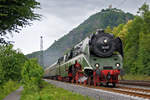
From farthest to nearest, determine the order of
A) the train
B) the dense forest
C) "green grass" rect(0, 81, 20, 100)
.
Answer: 1. the dense forest
2. "green grass" rect(0, 81, 20, 100)
3. the train

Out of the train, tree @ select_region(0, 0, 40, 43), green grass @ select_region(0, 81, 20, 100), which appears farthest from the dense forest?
tree @ select_region(0, 0, 40, 43)

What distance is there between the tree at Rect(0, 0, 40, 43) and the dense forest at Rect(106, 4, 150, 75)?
1477 inches

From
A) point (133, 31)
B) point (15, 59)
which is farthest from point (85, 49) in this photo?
point (133, 31)

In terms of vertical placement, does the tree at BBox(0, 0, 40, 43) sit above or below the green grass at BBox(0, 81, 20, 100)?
above

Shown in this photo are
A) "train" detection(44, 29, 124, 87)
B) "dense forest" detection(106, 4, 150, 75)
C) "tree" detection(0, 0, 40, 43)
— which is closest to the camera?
"tree" detection(0, 0, 40, 43)

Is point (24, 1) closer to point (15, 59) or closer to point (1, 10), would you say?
point (1, 10)

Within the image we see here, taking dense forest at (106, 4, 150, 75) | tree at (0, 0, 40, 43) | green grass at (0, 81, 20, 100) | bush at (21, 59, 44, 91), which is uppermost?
dense forest at (106, 4, 150, 75)

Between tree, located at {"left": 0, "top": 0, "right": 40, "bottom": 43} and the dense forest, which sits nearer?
tree, located at {"left": 0, "top": 0, "right": 40, "bottom": 43}

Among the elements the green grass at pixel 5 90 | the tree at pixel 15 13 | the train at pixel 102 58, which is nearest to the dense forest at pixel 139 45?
the green grass at pixel 5 90

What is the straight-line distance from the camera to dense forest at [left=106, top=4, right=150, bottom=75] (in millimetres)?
47375

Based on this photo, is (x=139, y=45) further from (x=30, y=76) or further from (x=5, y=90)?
(x=5, y=90)

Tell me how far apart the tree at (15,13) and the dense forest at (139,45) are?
37519 mm

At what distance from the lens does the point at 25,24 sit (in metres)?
9.67

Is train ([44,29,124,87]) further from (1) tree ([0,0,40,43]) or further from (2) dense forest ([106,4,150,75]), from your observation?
(2) dense forest ([106,4,150,75])
